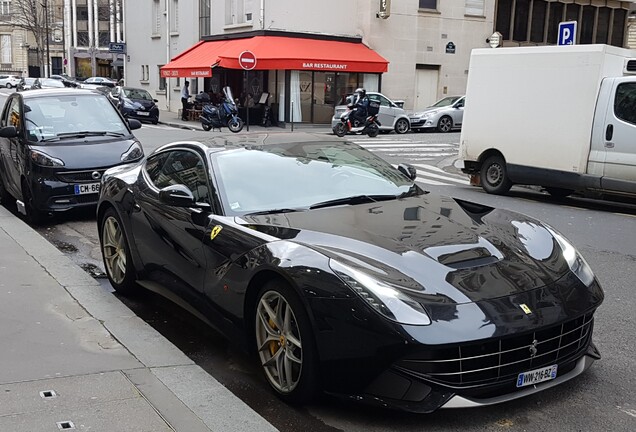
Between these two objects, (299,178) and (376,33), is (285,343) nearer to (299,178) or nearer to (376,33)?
(299,178)

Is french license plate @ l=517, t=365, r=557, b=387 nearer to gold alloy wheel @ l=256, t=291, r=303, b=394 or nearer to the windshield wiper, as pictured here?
gold alloy wheel @ l=256, t=291, r=303, b=394

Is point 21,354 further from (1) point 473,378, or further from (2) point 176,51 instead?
(2) point 176,51

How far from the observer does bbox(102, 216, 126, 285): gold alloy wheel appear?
20.3ft

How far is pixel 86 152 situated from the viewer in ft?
31.3

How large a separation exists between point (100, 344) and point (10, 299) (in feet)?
4.47

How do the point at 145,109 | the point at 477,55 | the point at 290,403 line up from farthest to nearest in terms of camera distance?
the point at 145,109 < the point at 477,55 < the point at 290,403

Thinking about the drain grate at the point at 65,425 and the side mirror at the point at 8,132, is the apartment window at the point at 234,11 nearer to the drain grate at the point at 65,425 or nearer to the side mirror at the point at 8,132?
the side mirror at the point at 8,132

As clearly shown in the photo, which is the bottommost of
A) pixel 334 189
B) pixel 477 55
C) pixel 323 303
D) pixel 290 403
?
pixel 290 403

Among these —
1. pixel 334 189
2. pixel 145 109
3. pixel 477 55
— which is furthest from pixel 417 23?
pixel 334 189

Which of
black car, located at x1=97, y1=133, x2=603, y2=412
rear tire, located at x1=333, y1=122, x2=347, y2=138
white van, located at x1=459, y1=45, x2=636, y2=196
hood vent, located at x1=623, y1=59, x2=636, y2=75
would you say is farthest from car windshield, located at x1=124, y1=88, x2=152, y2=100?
black car, located at x1=97, y1=133, x2=603, y2=412

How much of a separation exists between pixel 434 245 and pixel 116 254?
3.28m

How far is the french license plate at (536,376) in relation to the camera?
12.2ft

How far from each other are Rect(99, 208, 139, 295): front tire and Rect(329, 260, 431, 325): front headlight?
2868 millimetres

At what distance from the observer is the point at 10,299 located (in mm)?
5672
